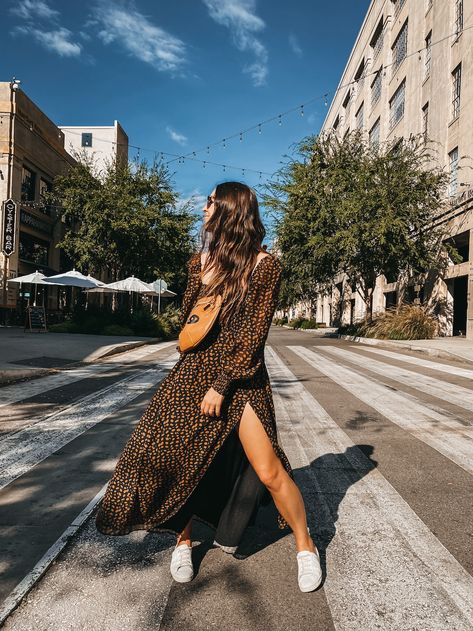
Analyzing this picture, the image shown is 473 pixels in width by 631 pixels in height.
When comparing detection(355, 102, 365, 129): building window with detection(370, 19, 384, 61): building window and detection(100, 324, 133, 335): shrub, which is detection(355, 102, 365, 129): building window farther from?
detection(100, 324, 133, 335): shrub

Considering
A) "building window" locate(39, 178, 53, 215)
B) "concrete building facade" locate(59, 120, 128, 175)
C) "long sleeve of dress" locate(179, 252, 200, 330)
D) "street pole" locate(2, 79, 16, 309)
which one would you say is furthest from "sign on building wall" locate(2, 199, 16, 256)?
"concrete building facade" locate(59, 120, 128, 175)

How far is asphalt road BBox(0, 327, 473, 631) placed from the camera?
5.91ft

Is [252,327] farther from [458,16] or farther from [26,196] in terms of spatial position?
[26,196]

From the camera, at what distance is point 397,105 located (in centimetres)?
3058

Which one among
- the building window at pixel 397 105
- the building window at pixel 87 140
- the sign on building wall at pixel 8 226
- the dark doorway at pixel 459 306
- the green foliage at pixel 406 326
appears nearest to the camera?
the green foliage at pixel 406 326

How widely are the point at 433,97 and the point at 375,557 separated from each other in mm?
26422

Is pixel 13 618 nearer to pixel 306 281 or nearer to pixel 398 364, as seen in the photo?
pixel 398 364

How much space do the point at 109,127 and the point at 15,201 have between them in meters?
36.1

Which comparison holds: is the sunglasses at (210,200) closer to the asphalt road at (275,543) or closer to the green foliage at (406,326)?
the asphalt road at (275,543)

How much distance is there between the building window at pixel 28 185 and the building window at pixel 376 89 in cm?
2445

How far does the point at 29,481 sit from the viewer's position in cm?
315

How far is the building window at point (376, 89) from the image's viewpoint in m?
34.2

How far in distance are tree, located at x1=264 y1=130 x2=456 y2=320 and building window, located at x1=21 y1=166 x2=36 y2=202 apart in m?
14.8

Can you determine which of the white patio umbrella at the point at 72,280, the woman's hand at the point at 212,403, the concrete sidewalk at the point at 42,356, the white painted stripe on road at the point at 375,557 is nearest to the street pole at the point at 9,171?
the white patio umbrella at the point at 72,280
